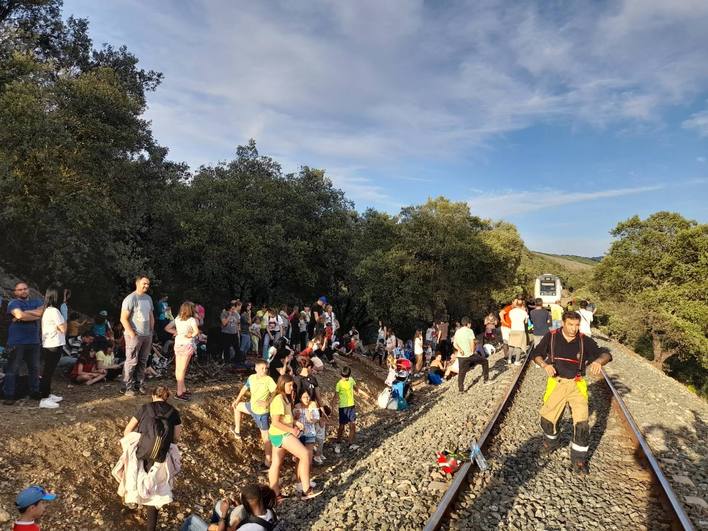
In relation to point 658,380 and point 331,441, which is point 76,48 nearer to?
point 331,441

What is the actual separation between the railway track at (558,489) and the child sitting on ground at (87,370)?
7142 millimetres

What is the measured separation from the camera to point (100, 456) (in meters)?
6.74

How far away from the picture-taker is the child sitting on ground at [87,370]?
9078 mm

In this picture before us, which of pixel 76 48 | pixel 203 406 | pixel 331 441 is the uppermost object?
pixel 76 48

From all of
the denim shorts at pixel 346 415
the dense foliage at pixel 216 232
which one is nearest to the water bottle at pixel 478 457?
the denim shorts at pixel 346 415

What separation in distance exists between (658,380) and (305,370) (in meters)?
12.2

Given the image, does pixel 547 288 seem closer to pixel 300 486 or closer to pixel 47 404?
pixel 300 486

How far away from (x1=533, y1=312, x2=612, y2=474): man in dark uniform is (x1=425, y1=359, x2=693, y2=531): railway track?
0.42 m

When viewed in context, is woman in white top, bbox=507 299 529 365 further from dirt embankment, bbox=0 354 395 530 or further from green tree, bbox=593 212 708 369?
green tree, bbox=593 212 708 369

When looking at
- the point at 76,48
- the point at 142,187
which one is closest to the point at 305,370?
the point at 142,187

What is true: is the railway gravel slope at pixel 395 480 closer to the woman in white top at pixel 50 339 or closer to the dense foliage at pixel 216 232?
the woman in white top at pixel 50 339

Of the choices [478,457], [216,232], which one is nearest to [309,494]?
[478,457]

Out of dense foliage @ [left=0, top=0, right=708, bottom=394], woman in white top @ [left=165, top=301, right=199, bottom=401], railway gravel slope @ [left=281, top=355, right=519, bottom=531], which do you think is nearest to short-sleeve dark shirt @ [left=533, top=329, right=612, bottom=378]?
railway gravel slope @ [left=281, top=355, right=519, bottom=531]

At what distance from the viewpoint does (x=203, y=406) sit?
9.11 metres
